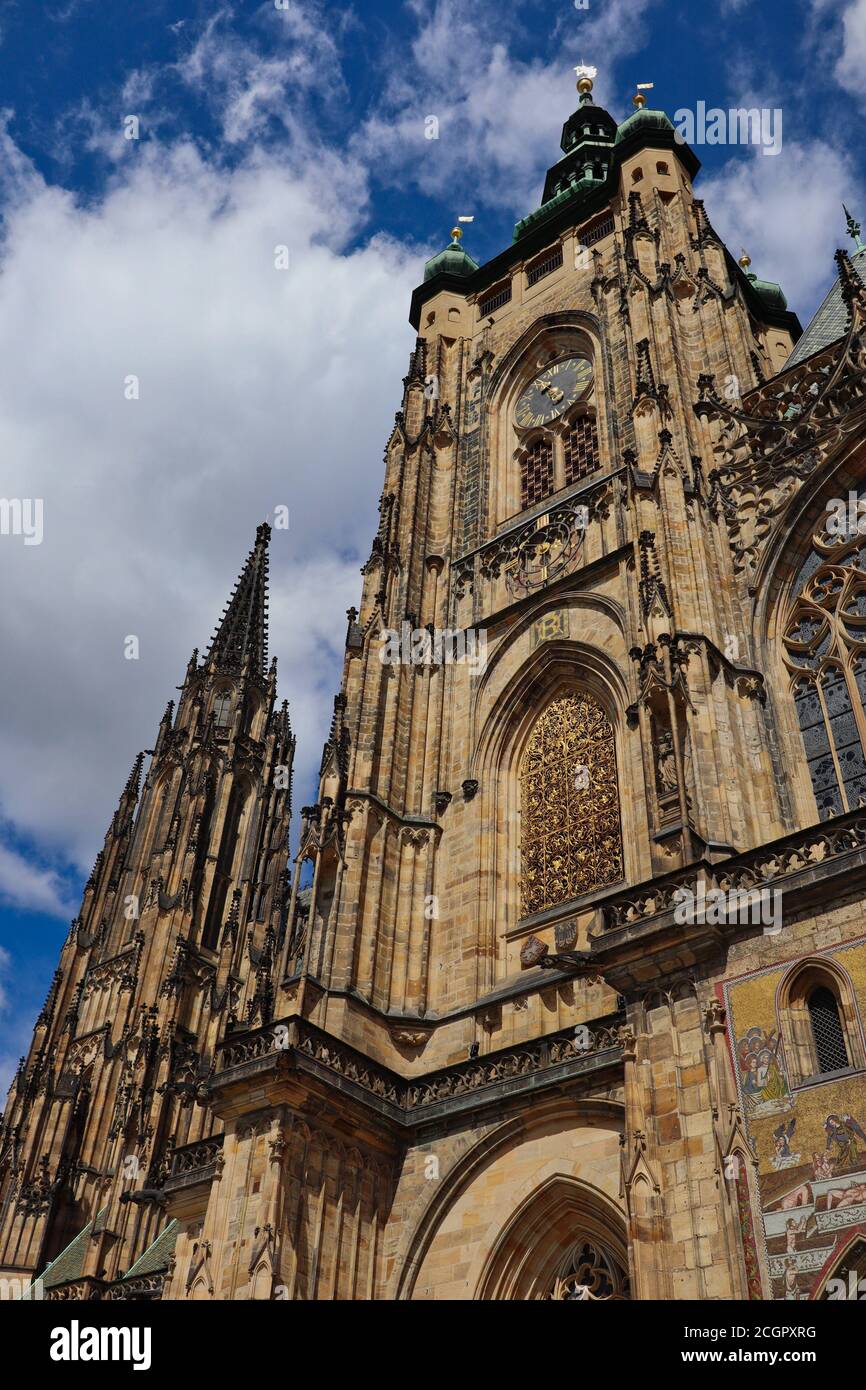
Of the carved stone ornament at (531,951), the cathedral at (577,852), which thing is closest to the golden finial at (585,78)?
the cathedral at (577,852)

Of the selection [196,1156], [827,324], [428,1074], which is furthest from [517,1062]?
[827,324]

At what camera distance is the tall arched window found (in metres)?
16.0

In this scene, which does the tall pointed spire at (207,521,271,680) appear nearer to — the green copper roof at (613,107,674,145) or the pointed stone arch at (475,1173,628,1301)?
the green copper roof at (613,107,674,145)

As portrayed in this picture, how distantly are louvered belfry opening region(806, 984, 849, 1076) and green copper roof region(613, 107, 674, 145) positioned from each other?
19.6 m

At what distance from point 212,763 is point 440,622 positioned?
2142 centimetres

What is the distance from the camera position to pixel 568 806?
16906mm

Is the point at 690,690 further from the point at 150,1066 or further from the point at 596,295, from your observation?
the point at 150,1066

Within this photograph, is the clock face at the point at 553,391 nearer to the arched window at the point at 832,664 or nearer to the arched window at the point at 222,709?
the arched window at the point at 832,664

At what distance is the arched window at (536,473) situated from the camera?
21.9 m

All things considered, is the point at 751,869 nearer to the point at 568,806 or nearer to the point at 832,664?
the point at 832,664

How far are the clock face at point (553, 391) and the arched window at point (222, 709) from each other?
21800 millimetres

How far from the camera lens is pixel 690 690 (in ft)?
46.4
